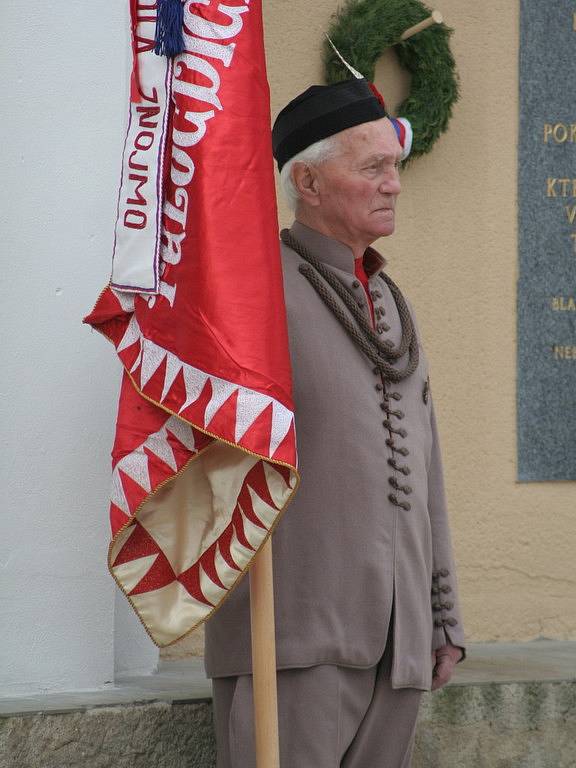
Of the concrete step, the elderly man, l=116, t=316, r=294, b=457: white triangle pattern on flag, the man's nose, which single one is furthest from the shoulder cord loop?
the concrete step

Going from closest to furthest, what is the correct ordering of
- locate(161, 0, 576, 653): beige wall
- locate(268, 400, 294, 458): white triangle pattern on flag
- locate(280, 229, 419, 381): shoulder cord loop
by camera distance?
locate(268, 400, 294, 458): white triangle pattern on flag → locate(280, 229, 419, 381): shoulder cord loop → locate(161, 0, 576, 653): beige wall

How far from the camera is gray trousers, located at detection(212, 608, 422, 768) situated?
2572mm

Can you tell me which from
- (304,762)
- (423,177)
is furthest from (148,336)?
(423,177)

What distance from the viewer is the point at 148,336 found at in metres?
2.53

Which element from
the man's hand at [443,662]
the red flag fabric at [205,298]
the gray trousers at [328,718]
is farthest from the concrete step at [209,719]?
the man's hand at [443,662]

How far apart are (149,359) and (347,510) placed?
532 mm

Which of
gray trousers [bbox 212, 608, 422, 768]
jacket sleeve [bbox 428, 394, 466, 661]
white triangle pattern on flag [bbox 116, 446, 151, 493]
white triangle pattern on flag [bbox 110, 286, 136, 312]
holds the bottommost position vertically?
gray trousers [bbox 212, 608, 422, 768]

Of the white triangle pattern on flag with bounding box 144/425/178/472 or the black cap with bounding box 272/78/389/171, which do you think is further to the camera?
the black cap with bounding box 272/78/389/171

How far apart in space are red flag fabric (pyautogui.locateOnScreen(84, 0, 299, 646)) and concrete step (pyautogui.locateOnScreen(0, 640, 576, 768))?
49 cm

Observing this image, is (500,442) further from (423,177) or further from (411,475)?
(411,475)

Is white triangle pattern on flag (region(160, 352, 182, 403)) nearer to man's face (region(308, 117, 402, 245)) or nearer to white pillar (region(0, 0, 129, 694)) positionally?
man's face (region(308, 117, 402, 245))

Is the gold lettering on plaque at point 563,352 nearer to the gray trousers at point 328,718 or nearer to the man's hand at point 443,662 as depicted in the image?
the man's hand at point 443,662

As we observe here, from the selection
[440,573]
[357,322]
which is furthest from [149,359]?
[440,573]

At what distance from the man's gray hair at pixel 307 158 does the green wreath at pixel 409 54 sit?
1.34 metres
